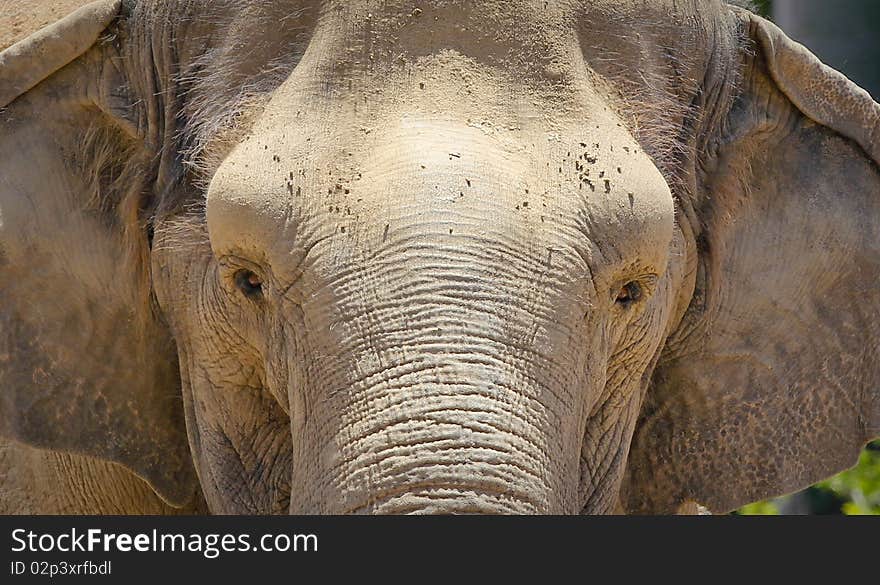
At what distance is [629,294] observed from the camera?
13.2 feet

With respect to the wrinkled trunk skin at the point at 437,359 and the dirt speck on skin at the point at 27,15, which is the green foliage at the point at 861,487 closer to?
the dirt speck on skin at the point at 27,15

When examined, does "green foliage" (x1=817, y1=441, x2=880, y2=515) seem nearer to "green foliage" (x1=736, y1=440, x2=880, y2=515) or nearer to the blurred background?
"green foliage" (x1=736, y1=440, x2=880, y2=515)

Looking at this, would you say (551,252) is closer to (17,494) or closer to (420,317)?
(420,317)

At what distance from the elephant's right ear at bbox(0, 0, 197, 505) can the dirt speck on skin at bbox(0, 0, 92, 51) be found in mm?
490

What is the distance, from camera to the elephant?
12.0 feet

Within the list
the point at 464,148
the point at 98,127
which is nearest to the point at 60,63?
the point at 98,127

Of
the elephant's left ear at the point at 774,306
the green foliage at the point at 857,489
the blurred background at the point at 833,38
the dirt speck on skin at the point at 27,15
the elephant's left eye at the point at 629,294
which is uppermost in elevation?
the dirt speck on skin at the point at 27,15

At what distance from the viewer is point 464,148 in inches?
149

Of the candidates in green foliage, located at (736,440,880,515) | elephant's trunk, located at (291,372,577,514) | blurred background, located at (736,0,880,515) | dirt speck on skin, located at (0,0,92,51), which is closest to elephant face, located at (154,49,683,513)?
elephant's trunk, located at (291,372,577,514)

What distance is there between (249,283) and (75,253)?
0.63m

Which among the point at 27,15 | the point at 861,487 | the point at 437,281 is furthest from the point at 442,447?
the point at 861,487

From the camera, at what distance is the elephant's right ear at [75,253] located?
4.44 metres

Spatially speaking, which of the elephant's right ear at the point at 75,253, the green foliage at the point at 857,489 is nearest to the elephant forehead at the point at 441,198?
the elephant's right ear at the point at 75,253

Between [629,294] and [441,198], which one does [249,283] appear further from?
[629,294]
